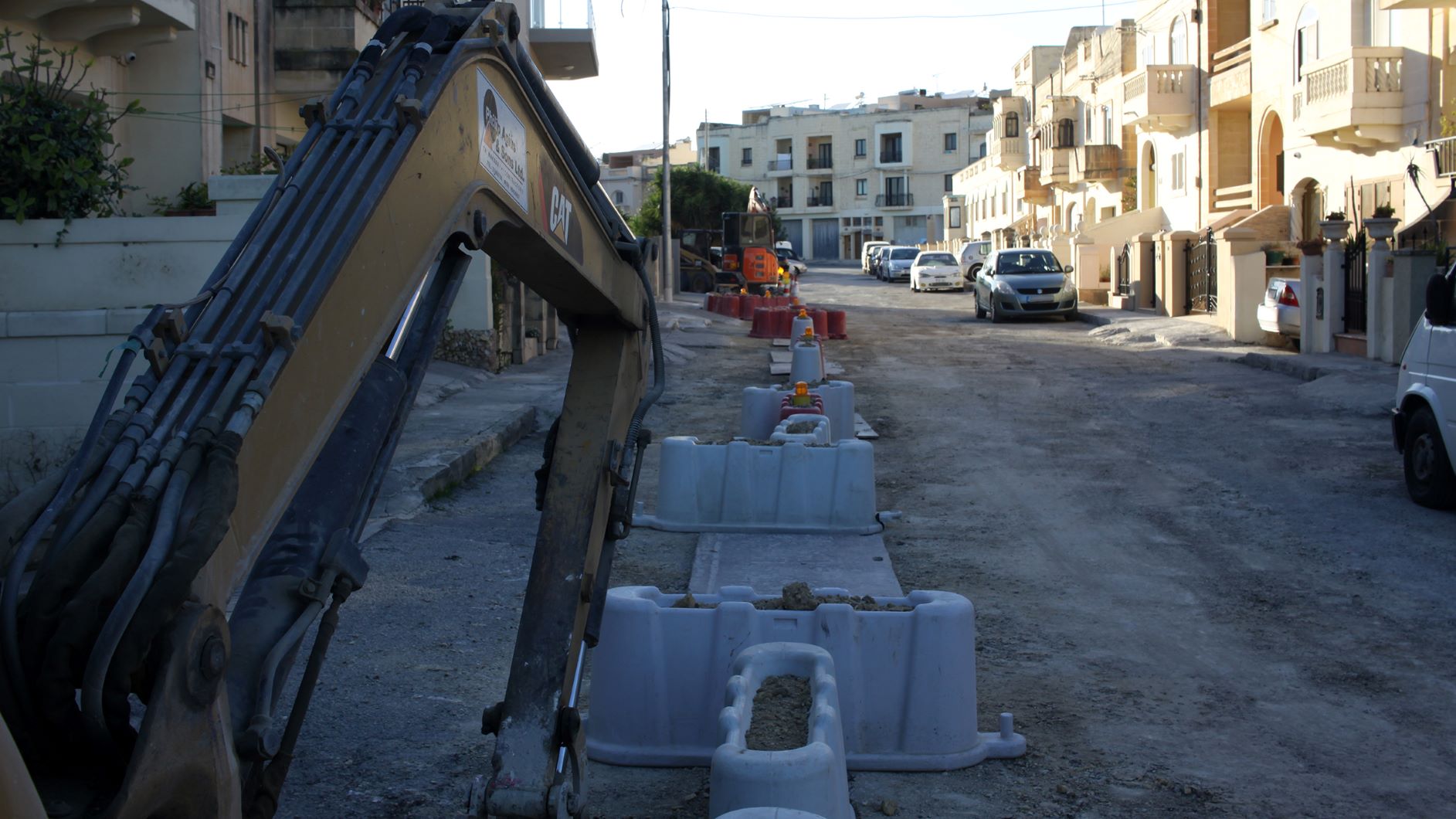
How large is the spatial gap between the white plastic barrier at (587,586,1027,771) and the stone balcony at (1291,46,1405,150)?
23534 mm

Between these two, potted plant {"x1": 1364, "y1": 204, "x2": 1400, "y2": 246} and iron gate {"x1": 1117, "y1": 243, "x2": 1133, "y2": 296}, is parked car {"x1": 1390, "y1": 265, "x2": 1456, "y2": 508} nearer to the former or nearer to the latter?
potted plant {"x1": 1364, "y1": 204, "x2": 1400, "y2": 246}

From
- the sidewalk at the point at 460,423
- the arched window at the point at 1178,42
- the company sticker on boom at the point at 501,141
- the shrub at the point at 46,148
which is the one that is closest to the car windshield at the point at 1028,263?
the arched window at the point at 1178,42

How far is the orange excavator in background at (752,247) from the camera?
137ft

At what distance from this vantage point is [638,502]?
975 centimetres

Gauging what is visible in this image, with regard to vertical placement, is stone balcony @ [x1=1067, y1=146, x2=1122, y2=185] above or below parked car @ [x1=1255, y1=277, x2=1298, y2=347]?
above

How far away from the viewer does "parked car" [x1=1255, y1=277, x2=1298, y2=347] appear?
69.0 feet

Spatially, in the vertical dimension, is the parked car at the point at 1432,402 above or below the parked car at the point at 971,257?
below

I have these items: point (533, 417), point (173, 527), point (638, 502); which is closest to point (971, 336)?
point (533, 417)

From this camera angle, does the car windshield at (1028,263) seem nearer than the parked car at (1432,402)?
No

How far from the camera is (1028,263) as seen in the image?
3200 cm

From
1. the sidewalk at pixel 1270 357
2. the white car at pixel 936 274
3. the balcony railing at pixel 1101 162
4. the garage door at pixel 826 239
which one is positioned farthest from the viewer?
the garage door at pixel 826 239

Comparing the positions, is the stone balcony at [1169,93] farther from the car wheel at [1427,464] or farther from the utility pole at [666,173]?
the car wheel at [1427,464]

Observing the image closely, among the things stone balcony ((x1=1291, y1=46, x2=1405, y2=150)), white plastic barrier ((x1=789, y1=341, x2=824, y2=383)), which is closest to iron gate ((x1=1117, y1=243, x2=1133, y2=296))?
stone balcony ((x1=1291, y1=46, x2=1405, y2=150))

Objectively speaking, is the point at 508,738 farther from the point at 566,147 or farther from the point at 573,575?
the point at 566,147
